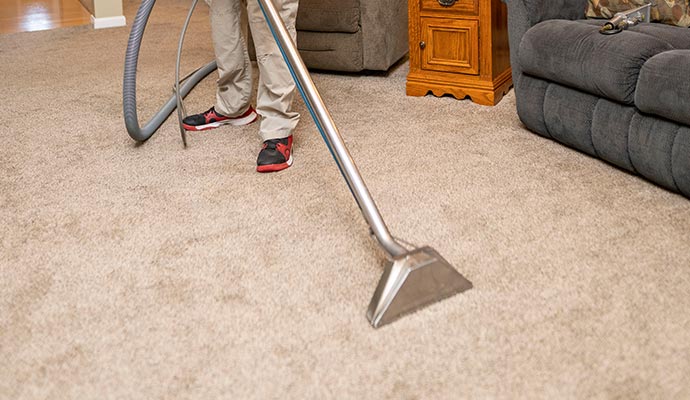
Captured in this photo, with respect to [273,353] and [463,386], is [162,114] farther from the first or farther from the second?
[463,386]

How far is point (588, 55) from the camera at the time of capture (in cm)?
213

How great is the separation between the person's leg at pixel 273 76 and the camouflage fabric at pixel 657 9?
0.94m

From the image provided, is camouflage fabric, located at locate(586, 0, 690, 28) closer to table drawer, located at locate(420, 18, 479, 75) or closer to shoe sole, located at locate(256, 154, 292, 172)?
table drawer, located at locate(420, 18, 479, 75)

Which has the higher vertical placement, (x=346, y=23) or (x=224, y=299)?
(x=346, y=23)

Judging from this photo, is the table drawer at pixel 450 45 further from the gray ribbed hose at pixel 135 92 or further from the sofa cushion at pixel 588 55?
the gray ribbed hose at pixel 135 92

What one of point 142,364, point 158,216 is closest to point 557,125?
point 158,216

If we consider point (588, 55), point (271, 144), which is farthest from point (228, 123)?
point (588, 55)

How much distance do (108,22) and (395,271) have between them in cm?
381

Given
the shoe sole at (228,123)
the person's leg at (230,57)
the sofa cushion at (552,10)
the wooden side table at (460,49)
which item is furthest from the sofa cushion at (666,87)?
the shoe sole at (228,123)

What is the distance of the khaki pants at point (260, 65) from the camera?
90.0 inches

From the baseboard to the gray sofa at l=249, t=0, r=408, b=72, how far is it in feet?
6.42

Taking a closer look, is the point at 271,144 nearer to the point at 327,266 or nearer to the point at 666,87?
the point at 327,266

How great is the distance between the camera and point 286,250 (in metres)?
1.82

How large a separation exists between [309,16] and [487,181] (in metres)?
1.39
